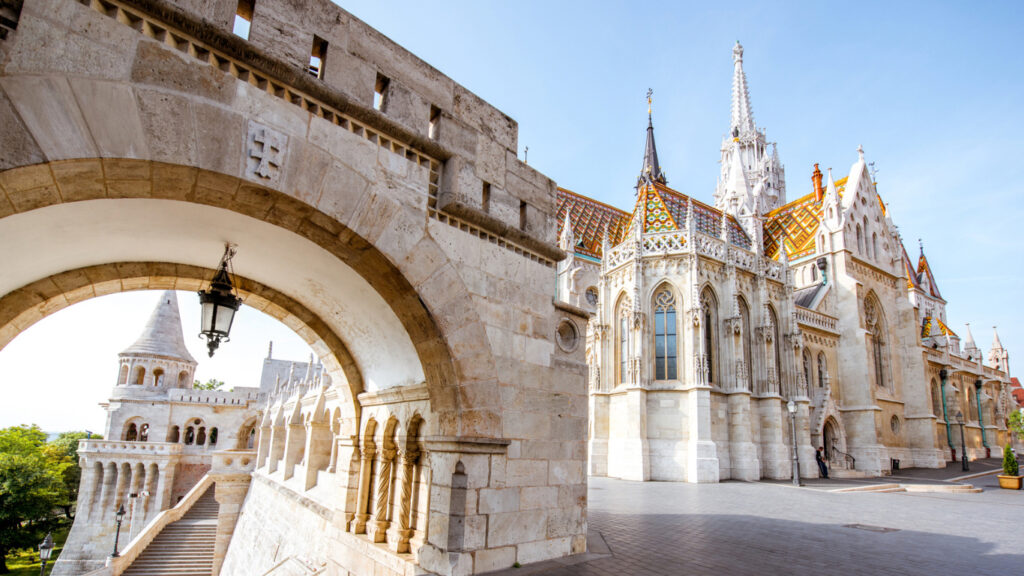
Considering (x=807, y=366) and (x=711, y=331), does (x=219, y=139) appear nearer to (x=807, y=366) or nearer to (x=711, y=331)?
(x=711, y=331)

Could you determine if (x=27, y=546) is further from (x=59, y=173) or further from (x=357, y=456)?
(x=59, y=173)

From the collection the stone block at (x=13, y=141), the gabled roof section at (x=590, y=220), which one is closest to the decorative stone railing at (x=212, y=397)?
the gabled roof section at (x=590, y=220)

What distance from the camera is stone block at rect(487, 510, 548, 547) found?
4.84 meters

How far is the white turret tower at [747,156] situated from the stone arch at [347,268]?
125 feet

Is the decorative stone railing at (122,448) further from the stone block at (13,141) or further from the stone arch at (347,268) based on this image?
the stone block at (13,141)

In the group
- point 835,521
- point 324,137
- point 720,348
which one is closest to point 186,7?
point 324,137

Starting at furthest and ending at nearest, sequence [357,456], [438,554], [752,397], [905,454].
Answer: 1. [905,454]
2. [752,397]
3. [357,456]
4. [438,554]

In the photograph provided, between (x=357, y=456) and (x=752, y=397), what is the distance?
1616 centimetres

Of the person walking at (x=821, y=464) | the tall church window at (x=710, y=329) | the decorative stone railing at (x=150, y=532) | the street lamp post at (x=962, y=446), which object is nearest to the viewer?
the tall church window at (x=710, y=329)

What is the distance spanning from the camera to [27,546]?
28562 mm

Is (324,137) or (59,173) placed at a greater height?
(324,137)

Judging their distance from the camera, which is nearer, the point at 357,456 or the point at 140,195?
the point at 140,195

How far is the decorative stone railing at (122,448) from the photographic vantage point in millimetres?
30766

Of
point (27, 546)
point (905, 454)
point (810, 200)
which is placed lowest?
point (27, 546)
